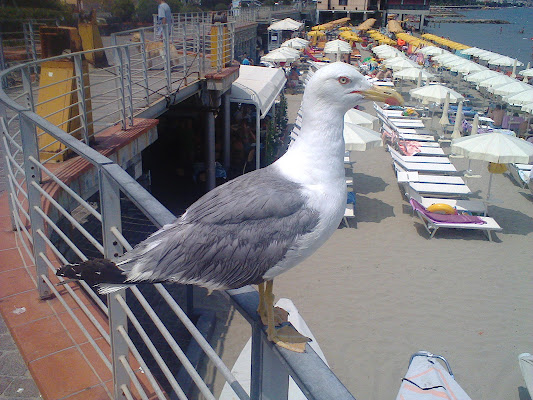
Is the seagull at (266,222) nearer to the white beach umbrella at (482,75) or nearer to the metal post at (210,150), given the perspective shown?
the metal post at (210,150)

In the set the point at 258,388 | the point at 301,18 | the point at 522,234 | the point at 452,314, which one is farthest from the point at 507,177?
the point at 301,18

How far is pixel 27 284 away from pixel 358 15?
69.7m

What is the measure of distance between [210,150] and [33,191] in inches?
310

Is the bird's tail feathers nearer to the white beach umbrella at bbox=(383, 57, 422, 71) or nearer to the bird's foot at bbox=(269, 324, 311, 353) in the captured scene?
the bird's foot at bbox=(269, 324, 311, 353)

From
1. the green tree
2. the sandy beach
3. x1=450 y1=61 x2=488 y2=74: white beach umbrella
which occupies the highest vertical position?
the green tree

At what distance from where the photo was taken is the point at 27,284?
2.92 meters

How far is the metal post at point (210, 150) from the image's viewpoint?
33.4 ft

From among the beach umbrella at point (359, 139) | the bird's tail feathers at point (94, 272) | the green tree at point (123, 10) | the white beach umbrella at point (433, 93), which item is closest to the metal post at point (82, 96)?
the bird's tail feathers at point (94, 272)

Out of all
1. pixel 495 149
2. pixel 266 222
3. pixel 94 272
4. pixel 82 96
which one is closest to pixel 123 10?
pixel 495 149

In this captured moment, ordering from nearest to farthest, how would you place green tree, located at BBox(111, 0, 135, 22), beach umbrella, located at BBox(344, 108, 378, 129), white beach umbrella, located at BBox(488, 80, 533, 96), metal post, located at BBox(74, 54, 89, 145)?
1. metal post, located at BBox(74, 54, 89, 145)
2. beach umbrella, located at BBox(344, 108, 378, 129)
3. white beach umbrella, located at BBox(488, 80, 533, 96)
4. green tree, located at BBox(111, 0, 135, 22)

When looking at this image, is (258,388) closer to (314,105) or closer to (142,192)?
(142,192)

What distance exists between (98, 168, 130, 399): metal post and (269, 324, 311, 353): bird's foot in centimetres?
75

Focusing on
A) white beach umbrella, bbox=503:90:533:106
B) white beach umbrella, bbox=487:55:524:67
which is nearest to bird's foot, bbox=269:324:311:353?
white beach umbrella, bbox=503:90:533:106

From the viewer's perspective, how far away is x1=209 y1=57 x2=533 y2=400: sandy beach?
5984 millimetres
